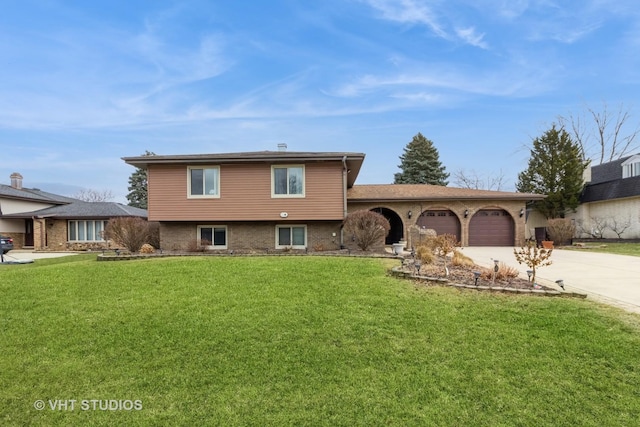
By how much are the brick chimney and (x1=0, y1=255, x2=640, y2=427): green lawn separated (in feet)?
97.8

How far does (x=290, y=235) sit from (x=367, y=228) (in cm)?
369

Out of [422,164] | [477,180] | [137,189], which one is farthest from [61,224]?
[477,180]

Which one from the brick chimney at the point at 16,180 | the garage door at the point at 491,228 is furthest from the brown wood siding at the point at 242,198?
the brick chimney at the point at 16,180

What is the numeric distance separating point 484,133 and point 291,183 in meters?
16.4

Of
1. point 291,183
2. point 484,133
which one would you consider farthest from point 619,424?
point 484,133

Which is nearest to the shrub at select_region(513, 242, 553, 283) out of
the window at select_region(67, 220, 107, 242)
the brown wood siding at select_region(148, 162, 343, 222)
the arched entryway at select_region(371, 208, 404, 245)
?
the brown wood siding at select_region(148, 162, 343, 222)

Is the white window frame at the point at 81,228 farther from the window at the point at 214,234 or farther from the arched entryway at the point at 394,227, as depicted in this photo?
the arched entryway at the point at 394,227

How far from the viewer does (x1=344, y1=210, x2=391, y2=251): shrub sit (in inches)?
498

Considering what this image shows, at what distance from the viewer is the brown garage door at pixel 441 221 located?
64.1ft

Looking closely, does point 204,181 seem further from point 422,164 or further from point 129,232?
point 422,164

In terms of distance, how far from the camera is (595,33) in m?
15.3

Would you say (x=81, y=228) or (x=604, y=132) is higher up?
(x=604, y=132)

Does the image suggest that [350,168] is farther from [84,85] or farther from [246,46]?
[84,85]

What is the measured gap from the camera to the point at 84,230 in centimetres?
2322
